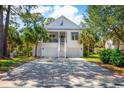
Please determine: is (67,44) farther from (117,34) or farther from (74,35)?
(117,34)

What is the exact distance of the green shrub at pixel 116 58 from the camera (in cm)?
1445

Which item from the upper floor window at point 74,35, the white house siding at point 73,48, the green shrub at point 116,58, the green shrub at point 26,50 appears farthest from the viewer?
the upper floor window at point 74,35

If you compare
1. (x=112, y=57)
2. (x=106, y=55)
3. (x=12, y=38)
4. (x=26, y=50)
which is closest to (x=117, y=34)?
(x=112, y=57)

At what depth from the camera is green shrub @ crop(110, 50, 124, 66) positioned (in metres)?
14.5

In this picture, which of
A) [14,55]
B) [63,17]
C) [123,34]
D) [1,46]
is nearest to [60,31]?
[63,17]

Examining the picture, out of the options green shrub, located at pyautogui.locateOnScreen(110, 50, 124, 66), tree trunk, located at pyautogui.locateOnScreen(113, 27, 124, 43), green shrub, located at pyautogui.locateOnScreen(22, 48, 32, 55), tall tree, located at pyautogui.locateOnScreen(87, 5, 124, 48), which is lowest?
green shrub, located at pyautogui.locateOnScreen(110, 50, 124, 66)

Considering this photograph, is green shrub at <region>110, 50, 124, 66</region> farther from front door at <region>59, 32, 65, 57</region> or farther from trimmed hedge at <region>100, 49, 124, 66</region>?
front door at <region>59, 32, 65, 57</region>

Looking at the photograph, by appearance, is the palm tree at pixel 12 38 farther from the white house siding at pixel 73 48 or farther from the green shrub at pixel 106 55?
the green shrub at pixel 106 55

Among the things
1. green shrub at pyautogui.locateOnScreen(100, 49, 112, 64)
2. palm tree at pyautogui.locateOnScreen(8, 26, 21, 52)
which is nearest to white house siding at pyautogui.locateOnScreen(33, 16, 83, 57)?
palm tree at pyautogui.locateOnScreen(8, 26, 21, 52)

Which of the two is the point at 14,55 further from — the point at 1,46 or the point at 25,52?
the point at 1,46

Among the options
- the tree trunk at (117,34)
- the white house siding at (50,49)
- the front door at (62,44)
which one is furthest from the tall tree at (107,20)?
the white house siding at (50,49)

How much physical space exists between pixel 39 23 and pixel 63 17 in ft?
11.9

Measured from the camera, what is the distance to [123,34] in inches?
607

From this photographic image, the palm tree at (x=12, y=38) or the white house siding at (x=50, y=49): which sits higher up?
the palm tree at (x=12, y=38)
